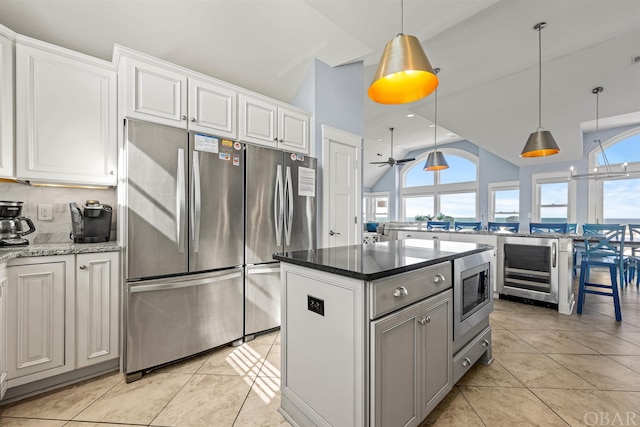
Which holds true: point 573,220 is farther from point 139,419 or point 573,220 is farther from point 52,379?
point 52,379

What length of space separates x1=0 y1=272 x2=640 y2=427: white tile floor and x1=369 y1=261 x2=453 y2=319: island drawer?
0.80 meters

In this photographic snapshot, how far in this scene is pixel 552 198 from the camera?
6.61m

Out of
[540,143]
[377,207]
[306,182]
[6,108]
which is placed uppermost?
[540,143]

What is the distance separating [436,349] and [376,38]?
9.99 ft

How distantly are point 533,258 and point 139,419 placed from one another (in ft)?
14.0

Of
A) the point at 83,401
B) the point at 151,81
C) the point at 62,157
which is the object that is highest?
the point at 151,81

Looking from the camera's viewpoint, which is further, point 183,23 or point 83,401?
point 183,23

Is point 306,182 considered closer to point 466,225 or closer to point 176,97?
point 176,97

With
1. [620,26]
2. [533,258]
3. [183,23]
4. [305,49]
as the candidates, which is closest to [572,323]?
[533,258]

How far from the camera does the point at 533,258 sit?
3.44 meters

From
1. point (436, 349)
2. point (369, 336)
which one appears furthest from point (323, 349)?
point (436, 349)

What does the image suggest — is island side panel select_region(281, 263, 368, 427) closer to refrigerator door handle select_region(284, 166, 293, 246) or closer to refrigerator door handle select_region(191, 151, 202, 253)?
refrigerator door handle select_region(191, 151, 202, 253)

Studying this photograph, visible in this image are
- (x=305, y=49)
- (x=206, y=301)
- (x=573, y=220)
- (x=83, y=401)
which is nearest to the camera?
(x=83, y=401)

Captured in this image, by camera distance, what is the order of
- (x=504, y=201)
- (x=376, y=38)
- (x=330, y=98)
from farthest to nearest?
(x=504, y=201)
(x=330, y=98)
(x=376, y=38)
